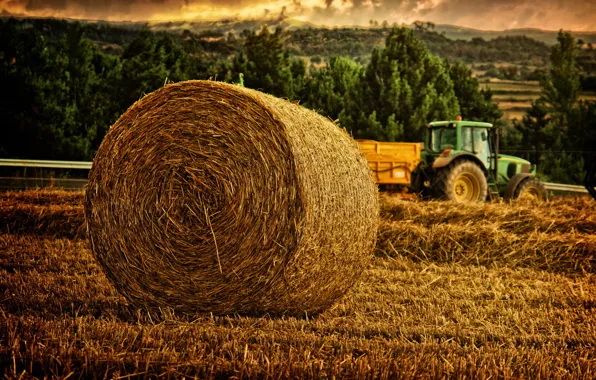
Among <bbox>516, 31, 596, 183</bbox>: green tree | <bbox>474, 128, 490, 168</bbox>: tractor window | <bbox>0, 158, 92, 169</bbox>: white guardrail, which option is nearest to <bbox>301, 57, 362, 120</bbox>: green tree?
<bbox>516, 31, 596, 183</bbox>: green tree

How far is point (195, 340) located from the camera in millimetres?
4488

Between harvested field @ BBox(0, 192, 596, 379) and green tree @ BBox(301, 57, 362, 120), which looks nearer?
harvested field @ BBox(0, 192, 596, 379)

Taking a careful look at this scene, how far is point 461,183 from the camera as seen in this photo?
1352cm

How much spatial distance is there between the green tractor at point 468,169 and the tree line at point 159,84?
12.8 m

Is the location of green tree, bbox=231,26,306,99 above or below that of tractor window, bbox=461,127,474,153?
above

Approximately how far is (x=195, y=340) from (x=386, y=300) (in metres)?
2.30

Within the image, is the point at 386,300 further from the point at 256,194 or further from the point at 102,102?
the point at 102,102

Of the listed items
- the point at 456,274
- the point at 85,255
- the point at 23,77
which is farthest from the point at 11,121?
the point at 456,274

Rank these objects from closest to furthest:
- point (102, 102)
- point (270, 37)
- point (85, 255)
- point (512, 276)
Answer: point (512, 276)
point (85, 255)
point (102, 102)
point (270, 37)

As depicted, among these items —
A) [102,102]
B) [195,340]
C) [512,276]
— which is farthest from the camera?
[102,102]

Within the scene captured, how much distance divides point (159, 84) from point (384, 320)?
89.5 feet

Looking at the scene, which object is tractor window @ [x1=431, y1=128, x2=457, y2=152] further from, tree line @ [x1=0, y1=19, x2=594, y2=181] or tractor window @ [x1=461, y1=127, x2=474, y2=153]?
tree line @ [x1=0, y1=19, x2=594, y2=181]

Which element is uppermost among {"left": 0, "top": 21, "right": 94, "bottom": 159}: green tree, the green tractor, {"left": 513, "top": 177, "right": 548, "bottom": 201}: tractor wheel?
{"left": 0, "top": 21, "right": 94, "bottom": 159}: green tree

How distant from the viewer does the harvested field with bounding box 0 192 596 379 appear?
3920mm
